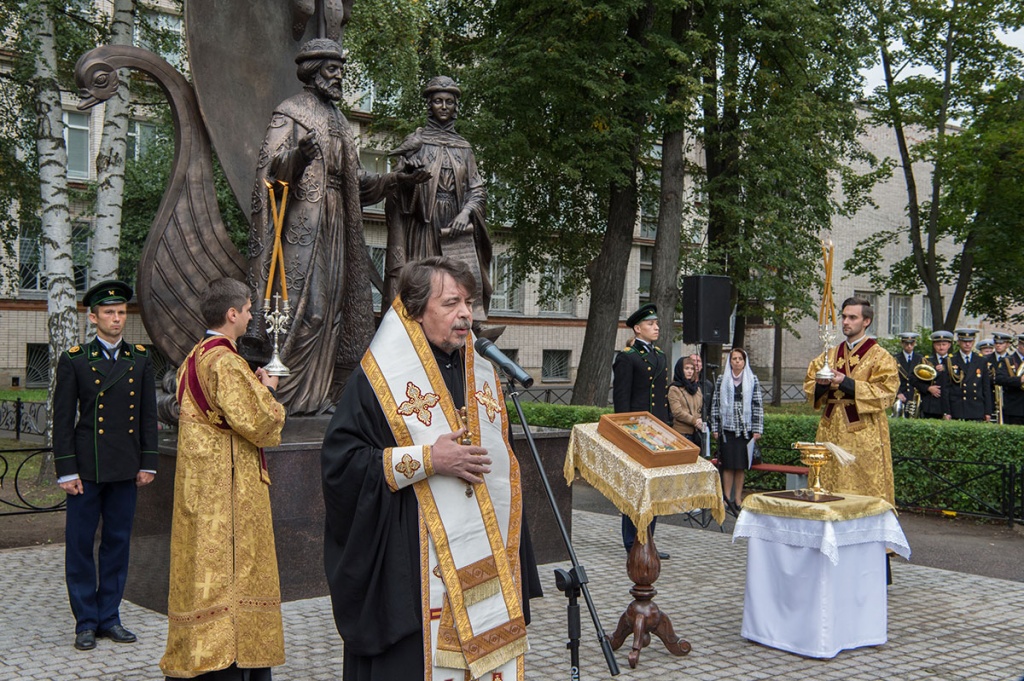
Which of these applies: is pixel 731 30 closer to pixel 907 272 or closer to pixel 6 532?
pixel 907 272

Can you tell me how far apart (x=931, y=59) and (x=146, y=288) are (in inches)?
860

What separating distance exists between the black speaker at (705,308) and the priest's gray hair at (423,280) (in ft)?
23.8

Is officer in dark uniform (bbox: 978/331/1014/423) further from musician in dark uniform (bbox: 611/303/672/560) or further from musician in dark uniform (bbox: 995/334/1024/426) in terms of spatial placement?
musician in dark uniform (bbox: 611/303/672/560)

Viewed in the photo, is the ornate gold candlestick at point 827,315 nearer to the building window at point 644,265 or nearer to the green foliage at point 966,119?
the green foliage at point 966,119

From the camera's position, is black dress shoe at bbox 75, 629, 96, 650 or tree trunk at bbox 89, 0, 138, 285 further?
tree trunk at bbox 89, 0, 138, 285

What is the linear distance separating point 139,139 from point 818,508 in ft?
84.0

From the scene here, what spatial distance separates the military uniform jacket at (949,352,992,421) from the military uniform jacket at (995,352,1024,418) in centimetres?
21

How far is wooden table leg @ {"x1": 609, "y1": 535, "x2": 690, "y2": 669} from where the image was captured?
241 inches

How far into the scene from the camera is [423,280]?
11.8 ft

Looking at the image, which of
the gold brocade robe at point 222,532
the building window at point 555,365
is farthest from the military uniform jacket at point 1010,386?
the building window at point 555,365

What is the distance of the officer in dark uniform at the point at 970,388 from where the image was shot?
15320mm

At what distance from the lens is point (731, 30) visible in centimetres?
1889

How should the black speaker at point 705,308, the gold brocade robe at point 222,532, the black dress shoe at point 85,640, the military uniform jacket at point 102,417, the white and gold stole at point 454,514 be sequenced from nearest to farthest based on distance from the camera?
the white and gold stole at point 454,514, the gold brocade robe at point 222,532, the black dress shoe at point 85,640, the military uniform jacket at point 102,417, the black speaker at point 705,308

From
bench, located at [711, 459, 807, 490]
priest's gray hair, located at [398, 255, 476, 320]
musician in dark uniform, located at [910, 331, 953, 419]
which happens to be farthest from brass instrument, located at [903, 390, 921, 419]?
priest's gray hair, located at [398, 255, 476, 320]
